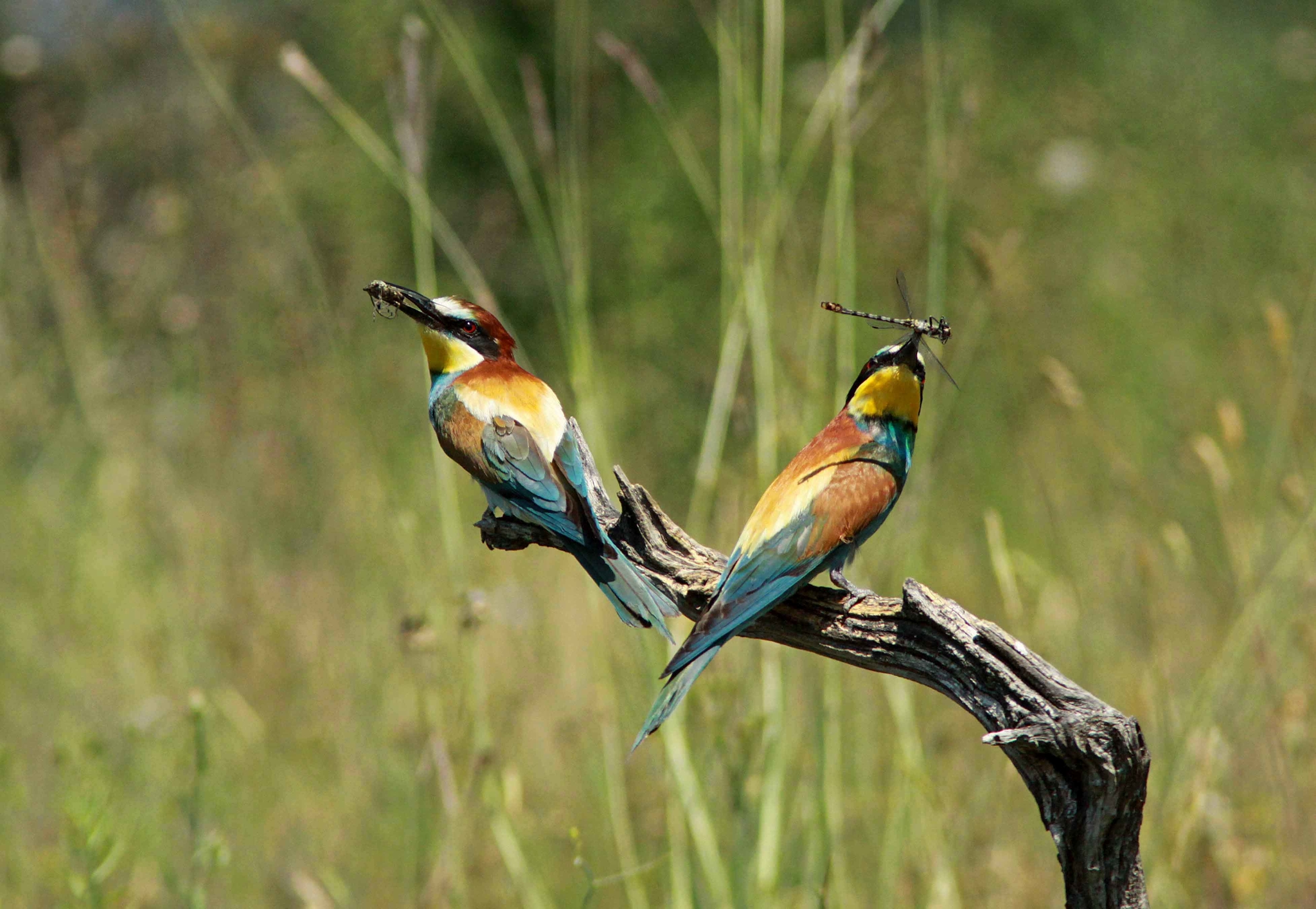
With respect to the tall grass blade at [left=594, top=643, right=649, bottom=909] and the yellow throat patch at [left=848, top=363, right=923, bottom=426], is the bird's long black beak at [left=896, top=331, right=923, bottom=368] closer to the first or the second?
the yellow throat patch at [left=848, top=363, right=923, bottom=426]

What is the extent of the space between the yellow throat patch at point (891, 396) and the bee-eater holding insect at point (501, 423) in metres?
0.37

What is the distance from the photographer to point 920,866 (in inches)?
84.1

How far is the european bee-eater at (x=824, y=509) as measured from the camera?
141cm

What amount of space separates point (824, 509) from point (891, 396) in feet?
0.62

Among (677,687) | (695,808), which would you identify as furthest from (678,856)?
(677,687)

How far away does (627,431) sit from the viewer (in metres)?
4.93

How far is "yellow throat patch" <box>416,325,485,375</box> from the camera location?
6.43ft

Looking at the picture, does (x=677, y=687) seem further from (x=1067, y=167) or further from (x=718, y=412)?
(x=1067, y=167)

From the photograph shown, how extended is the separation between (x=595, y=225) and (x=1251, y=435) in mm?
3197

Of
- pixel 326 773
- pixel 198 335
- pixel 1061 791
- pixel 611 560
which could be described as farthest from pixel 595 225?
pixel 1061 791

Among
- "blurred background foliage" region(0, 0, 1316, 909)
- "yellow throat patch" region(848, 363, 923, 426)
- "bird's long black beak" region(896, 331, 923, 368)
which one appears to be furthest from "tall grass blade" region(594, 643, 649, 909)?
"bird's long black beak" region(896, 331, 923, 368)

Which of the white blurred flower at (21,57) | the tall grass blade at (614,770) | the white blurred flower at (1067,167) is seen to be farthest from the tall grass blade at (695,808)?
the white blurred flower at (1067,167)

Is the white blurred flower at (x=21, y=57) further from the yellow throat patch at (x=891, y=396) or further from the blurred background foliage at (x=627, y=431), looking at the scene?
the yellow throat patch at (x=891, y=396)

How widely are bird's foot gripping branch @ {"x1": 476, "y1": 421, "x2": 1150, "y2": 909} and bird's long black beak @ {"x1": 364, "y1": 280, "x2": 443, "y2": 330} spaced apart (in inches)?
28.7
